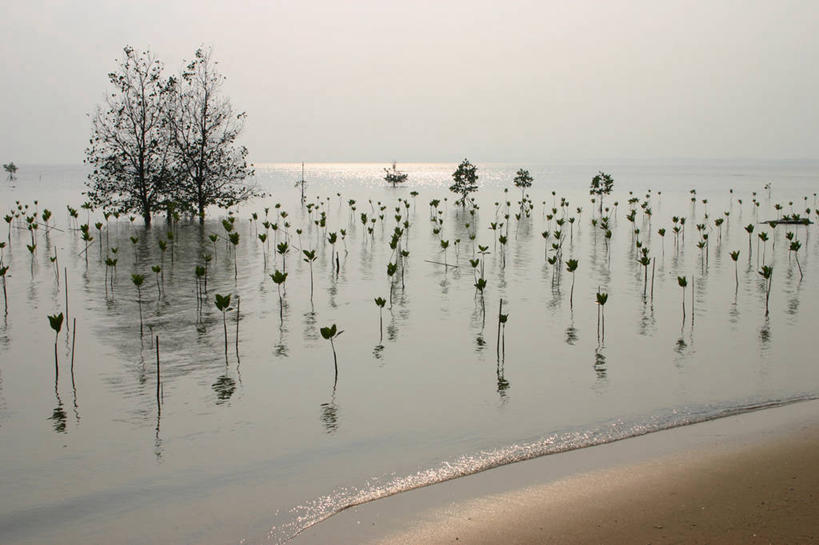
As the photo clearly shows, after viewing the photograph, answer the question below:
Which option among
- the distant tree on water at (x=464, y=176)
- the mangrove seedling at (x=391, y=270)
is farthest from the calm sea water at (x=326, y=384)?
the distant tree on water at (x=464, y=176)

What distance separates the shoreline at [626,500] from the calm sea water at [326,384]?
1.18ft

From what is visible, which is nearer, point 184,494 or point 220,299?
point 184,494

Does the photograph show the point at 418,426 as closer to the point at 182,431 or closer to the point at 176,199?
the point at 182,431

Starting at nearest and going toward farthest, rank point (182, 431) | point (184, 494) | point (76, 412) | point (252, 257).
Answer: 1. point (184, 494)
2. point (182, 431)
3. point (76, 412)
4. point (252, 257)

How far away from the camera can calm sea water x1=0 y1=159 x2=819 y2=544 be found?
19.3 ft

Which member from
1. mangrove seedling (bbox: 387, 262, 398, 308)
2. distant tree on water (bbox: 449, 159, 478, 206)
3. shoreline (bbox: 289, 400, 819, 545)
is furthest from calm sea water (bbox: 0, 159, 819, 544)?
distant tree on water (bbox: 449, 159, 478, 206)

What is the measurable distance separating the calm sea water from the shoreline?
1.18 feet

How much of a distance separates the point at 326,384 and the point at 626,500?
4.39 metres

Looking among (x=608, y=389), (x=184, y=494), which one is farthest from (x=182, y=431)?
(x=608, y=389)

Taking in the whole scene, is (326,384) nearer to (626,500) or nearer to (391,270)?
(626,500)

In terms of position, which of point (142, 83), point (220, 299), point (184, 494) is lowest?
point (184, 494)

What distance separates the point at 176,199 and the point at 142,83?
5.07m

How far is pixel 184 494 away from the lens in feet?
19.1

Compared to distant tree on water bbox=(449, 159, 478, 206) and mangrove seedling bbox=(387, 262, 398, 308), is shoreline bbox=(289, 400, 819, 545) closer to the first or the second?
mangrove seedling bbox=(387, 262, 398, 308)
